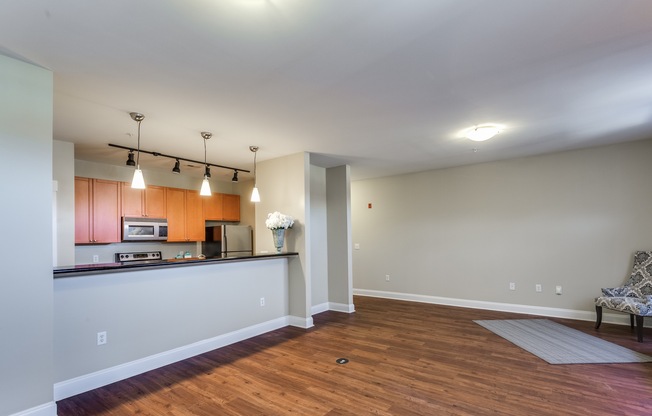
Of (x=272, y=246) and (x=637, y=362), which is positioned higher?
(x=272, y=246)

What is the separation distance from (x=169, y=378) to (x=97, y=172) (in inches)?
147

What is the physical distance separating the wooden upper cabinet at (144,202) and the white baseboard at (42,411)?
3548mm

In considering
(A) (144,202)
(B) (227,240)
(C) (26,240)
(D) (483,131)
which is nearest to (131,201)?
(A) (144,202)

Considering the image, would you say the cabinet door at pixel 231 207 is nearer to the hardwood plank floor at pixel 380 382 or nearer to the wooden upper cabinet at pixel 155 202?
the wooden upper cabinet at pixel 155 202

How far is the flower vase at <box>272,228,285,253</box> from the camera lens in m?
4.72

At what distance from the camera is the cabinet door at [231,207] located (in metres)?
6.94

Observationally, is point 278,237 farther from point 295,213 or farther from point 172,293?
point 172,293

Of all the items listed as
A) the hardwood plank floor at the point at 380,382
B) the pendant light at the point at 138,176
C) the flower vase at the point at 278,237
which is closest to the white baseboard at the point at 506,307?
the hardwood plank floor at the point at 380,382

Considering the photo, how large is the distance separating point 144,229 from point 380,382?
4605mm

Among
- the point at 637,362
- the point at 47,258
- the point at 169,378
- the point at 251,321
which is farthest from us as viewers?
the point at 251,321

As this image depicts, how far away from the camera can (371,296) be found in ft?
22.5

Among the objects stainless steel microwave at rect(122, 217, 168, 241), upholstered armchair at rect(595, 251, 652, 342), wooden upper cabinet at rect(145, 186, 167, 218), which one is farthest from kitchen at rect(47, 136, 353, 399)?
upholstered armchair at rect(595, 251, 652, 342)

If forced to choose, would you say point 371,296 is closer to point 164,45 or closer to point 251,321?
point 251,321

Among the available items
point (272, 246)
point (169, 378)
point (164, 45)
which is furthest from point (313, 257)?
point (164, 45)
